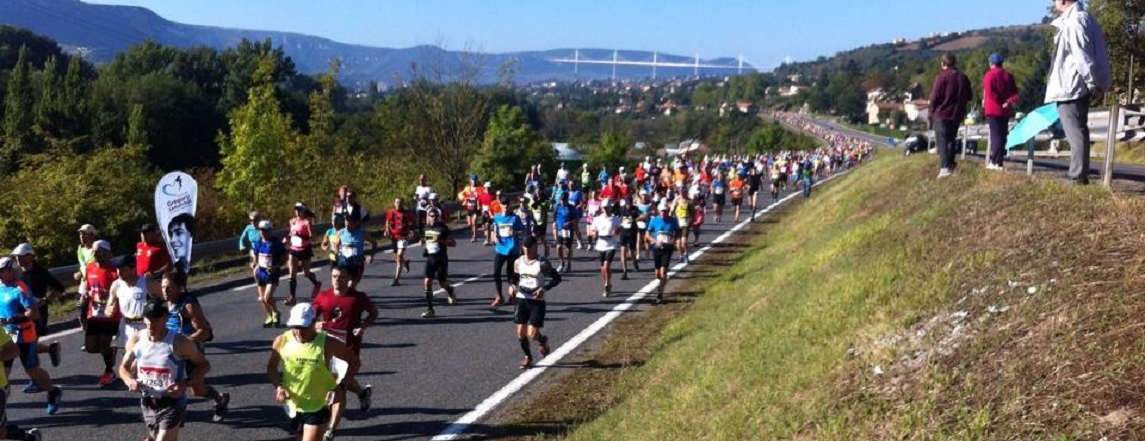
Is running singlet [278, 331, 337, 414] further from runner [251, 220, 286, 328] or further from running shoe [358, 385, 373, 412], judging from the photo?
runner [251, 220, 286, 328]

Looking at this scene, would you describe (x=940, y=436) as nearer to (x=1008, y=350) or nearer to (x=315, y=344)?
(x=1008, y=350)

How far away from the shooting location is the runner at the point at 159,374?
734 centimetres

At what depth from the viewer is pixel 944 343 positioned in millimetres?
6664

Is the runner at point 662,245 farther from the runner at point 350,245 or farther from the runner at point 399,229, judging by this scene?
the runner at point 350,245

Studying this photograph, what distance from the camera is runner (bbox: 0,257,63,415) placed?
9.37m

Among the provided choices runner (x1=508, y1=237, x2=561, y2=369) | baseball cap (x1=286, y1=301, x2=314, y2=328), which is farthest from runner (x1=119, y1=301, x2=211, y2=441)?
runner (x1=508, y1=237, x2=561, y2=369)

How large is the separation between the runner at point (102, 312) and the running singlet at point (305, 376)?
4032 mm

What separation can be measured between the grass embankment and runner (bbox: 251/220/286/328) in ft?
18.5

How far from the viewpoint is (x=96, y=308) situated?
10570mm

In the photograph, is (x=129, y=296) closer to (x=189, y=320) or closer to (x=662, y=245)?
(x=189, y=320)

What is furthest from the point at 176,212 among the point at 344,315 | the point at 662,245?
the point at 662,245

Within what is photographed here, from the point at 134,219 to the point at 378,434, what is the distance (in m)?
17.0

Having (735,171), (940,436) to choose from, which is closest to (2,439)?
(940,436)

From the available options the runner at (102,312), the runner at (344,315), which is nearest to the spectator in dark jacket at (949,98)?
the runner at (344,315)
